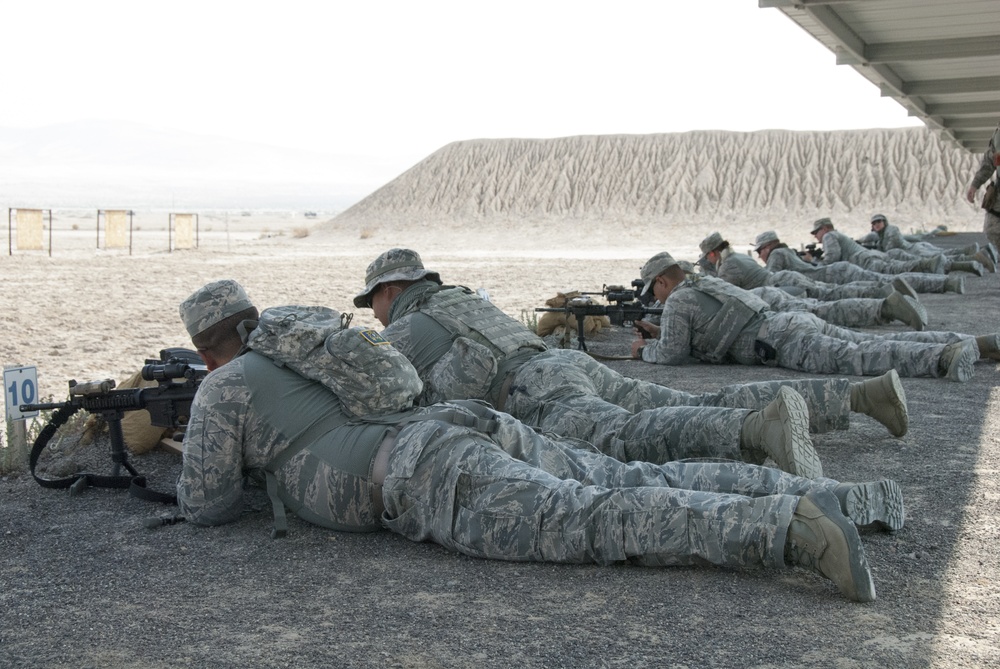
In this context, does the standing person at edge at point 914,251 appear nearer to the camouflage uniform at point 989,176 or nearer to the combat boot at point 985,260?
the combat boot at point 985,260

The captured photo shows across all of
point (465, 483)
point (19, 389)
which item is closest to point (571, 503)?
point (465, 483)

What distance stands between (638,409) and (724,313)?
100 inches

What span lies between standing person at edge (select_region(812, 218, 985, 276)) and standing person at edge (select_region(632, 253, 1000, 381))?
21.1 feet

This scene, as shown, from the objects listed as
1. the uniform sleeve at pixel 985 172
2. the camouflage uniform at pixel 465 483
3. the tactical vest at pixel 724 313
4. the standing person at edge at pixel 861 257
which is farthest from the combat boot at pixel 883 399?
the standing person at edge at pixel 861 257

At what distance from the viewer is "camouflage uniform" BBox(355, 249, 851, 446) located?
4.55 meters

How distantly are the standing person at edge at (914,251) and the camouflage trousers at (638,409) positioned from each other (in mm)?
11269

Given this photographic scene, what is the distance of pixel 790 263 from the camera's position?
12.2m

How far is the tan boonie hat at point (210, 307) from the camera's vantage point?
406 cm

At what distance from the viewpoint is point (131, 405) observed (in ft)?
15.4

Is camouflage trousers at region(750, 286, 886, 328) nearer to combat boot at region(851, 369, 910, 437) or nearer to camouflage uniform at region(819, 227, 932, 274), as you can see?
camouflage uniform at region(819, 227, 932, 274)

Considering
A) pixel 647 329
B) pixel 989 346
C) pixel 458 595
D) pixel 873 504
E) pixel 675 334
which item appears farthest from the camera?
pixel 647 329

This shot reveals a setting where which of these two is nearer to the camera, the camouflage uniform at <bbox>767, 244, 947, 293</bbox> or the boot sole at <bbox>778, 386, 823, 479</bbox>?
the boot sole at <bbox>778, 386, 823, 479</bbox>

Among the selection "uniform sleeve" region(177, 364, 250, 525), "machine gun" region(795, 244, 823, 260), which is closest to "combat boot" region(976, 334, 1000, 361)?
"uniform sleeve" region(177, 364, 250, 525)

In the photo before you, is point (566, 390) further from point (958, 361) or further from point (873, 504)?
point (958, 361)
